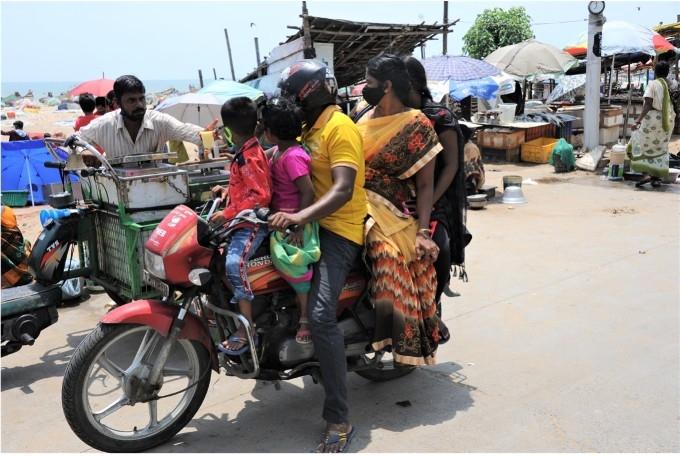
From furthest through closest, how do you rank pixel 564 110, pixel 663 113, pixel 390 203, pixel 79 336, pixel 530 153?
pixel 564 110 < pixel 530 153 < pixel 663 113 < pixel 79 336 < pixel 390 203

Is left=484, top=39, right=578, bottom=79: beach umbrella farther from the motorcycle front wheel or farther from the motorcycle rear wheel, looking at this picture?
the motorcycle front wheel

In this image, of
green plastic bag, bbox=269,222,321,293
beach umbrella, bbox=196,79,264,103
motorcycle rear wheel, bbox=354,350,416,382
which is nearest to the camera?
green plastic bag, bbox=269,222,321,293

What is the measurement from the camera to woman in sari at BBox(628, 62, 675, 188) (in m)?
8.99

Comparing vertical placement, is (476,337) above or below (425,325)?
below

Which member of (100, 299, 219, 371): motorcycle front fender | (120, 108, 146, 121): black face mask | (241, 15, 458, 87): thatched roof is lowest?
(100, 299, 219, 371): motorcycle front fender

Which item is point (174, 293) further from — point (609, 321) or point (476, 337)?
point (609, 321)

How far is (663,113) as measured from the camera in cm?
912

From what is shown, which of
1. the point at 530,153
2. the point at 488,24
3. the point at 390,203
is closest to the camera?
the point at 390,203

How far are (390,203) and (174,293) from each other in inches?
45.1

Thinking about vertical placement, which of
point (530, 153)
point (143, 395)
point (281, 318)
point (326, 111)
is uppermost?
point (326, 111)

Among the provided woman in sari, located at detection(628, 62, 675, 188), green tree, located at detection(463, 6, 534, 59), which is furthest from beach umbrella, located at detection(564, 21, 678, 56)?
green tree, located at detection(463, 6, 534, 59)

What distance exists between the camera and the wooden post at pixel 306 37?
12766 millimetres

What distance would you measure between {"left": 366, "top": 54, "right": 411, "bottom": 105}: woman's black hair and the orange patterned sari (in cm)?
13

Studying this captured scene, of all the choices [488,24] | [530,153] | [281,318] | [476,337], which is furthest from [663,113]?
[488,24]
